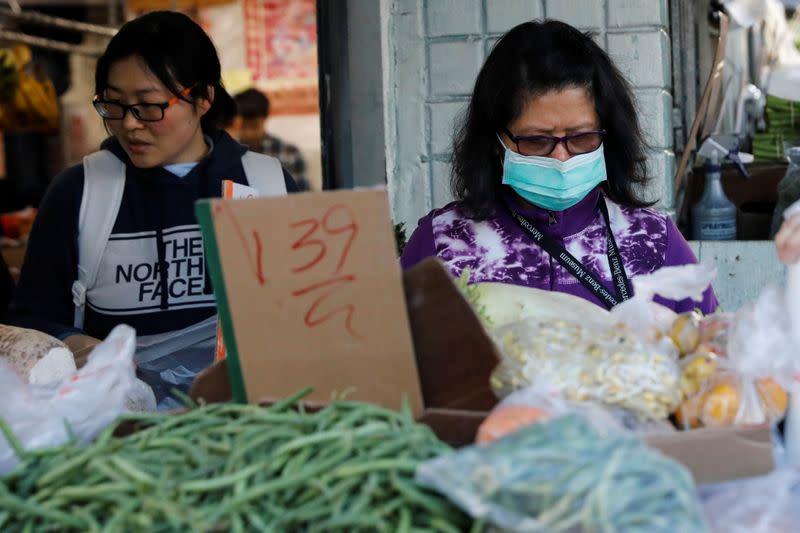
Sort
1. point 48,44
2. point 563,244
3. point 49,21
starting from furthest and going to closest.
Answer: point 48,44
point 49,21
point 563,244

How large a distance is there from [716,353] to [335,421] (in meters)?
0.68

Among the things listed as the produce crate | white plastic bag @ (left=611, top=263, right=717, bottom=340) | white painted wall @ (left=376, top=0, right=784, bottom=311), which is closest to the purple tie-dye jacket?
white plastic bag @ (left=611, top=263, right=717, bottom=340)

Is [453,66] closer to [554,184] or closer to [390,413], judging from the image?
[554,184]

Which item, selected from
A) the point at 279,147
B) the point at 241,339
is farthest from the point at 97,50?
the point at 241,339

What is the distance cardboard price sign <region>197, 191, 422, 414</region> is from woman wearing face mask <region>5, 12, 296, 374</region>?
154cm

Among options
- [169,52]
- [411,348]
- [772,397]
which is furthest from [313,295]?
[169,52]

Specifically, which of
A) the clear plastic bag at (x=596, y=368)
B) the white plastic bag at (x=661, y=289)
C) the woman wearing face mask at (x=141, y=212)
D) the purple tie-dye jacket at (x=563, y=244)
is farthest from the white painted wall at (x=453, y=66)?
the clear plastic bag at (x=596, y=368)

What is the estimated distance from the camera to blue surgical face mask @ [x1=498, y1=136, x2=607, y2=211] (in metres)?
2.47

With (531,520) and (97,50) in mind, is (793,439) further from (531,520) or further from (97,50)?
(97,50)

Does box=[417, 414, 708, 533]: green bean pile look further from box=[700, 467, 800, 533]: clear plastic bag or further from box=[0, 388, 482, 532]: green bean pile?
box=[700, 467, 800, 533]: clear plastic bag

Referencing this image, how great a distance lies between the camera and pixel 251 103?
801 centimetres

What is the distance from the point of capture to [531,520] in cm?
116

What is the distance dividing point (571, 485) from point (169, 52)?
2391 mm

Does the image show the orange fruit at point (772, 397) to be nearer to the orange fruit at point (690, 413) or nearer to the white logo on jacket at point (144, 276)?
the orange fruit at point (690, 413)
